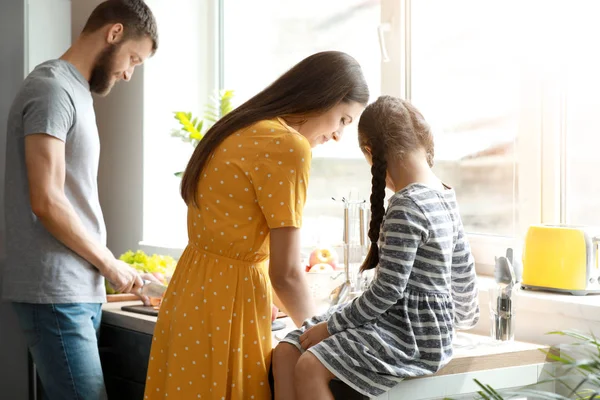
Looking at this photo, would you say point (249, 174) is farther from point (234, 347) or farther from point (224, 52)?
point (224, 52)

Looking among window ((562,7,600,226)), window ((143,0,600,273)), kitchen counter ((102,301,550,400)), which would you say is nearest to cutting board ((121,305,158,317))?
kitchen counter ((102,301,550,400))

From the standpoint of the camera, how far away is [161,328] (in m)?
1.67

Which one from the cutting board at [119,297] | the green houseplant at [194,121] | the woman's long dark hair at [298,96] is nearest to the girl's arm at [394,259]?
the woman's long dark hair at [298,96]

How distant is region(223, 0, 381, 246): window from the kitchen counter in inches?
45.6

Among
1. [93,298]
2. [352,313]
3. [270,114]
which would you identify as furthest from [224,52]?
[352,313]

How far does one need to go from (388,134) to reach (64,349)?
946 millimetres

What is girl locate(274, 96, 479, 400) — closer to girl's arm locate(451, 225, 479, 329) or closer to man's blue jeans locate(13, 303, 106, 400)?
girl's arm locate(451, 225, 479, 329)

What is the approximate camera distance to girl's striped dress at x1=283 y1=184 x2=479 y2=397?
4.81 feet

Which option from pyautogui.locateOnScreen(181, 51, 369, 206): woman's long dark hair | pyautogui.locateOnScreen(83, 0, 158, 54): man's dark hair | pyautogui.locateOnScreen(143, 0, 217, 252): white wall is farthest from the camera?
pyautogui.locateOnScreen(143, 0, 217, 252): white wall

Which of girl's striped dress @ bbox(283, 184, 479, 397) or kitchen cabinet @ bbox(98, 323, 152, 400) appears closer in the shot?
girl's striped dress @ bbox(283, 184, 479, 397)

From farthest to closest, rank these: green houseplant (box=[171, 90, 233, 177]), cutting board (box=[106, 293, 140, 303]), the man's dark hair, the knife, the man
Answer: green houseplant (box=[171, 90, 233, 177])
cutting board (box=[106, 293, 140, 303])
the knife
the man's dark hair
the man

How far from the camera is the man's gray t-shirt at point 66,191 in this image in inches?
75.4

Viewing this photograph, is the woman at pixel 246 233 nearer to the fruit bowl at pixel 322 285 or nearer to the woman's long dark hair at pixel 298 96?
the woman's long dark hair at pixel 298 96

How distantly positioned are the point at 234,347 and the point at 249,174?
13.4 inches
